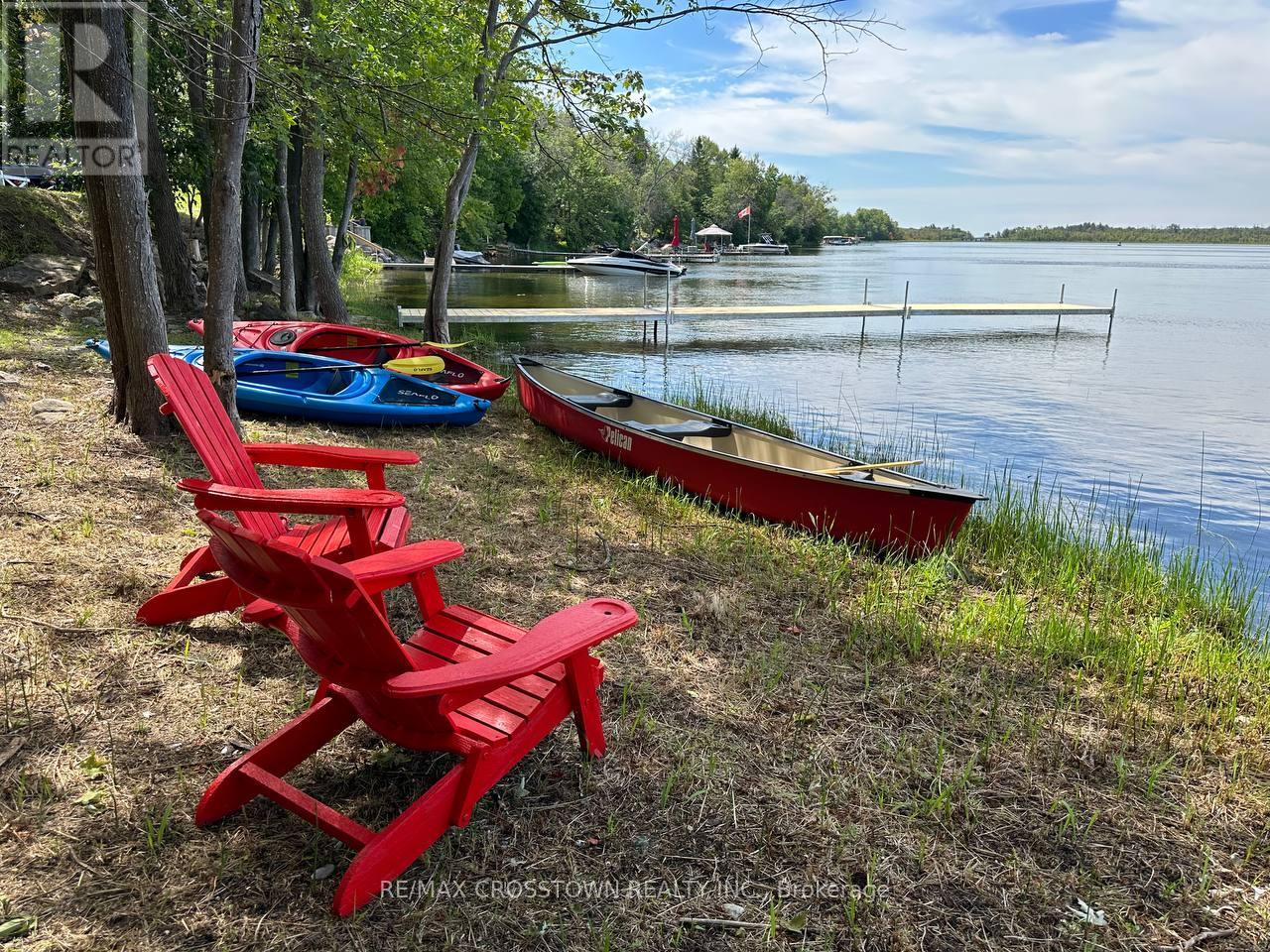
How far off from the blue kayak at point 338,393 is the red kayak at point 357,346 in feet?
1.20

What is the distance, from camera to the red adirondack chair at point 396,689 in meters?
2.00

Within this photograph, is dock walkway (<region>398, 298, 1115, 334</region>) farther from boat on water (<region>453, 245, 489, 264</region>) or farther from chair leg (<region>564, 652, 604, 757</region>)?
boat on water (<region>453, 245, 489, 264</region>)

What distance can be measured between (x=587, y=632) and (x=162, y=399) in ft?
16.1

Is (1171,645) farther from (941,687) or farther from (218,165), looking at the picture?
(218,165)

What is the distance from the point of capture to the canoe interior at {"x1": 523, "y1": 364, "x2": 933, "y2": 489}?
6.63 meters

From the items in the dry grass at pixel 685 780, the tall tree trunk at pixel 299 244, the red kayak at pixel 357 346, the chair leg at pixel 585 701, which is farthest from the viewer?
the tall tree trunk at pixel 299 244

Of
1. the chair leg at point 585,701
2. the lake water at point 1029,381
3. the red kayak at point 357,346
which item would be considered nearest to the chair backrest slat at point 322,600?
the chair leg at point 585,701

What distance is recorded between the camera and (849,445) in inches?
402

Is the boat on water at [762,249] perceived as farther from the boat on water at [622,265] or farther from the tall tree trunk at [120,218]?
the tall tree trunk at [120,218]

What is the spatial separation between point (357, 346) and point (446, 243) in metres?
4.97

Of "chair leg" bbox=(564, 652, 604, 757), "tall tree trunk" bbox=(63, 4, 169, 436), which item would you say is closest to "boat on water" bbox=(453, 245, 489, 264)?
"tall tree trunk" bbox=(63, 4, 169, 436)

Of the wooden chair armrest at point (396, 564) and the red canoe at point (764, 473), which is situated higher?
the wooden chair armrest at point (396, 564)

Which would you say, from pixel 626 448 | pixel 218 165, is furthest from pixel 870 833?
pixel 218 165

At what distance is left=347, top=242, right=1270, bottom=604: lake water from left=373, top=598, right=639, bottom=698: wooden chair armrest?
23.6ft
